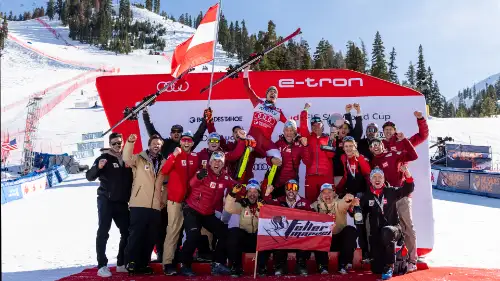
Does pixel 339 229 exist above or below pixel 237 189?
below

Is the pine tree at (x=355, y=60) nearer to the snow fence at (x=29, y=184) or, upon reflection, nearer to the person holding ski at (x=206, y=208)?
the snow fence at (x=29, y=184)

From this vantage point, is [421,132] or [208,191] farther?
[421,132]

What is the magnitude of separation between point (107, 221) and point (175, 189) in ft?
3.56

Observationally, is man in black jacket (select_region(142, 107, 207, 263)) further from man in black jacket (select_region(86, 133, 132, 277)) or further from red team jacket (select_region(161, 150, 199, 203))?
man in black jacket (select_region(86, 133, 132, 277))

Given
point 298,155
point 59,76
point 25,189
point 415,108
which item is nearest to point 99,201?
point 298,155

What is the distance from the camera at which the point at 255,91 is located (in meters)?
7.94

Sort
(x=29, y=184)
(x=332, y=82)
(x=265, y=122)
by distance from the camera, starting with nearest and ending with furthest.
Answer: (x=265, y=122) → (x=332, y=82) → (x=29, y=184)

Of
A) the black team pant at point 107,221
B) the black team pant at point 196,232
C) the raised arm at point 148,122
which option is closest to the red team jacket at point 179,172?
the black team pant at point 196,232

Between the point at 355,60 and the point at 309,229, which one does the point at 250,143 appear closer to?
the point at 309,229

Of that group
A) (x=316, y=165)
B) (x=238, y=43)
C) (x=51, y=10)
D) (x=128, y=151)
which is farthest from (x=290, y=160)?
(x=51, y=10)

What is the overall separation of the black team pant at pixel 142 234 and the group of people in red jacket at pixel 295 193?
8.4 inches

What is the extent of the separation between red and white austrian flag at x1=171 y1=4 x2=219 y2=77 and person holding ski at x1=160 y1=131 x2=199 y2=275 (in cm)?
176

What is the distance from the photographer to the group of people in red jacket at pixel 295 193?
5.86 m

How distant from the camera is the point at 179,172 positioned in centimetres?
625
